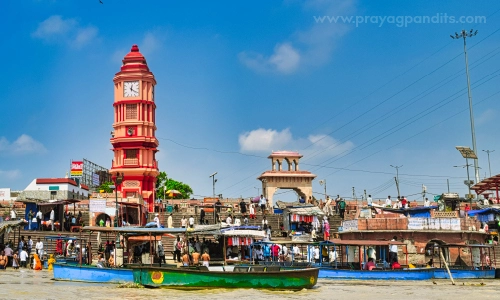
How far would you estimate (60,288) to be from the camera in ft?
70.7

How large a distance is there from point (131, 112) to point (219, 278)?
3300 cm

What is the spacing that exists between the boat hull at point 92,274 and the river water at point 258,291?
1.61 ft

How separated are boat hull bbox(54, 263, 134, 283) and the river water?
1.61 ft

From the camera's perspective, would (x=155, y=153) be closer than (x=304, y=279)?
No

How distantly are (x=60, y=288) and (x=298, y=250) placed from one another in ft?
49.3

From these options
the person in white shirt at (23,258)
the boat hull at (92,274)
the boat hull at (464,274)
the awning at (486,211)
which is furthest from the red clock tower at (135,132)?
the boat hull at (464,274)

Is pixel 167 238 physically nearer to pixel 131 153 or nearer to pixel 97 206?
pixel 97 206

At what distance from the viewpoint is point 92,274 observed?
77.3 ft

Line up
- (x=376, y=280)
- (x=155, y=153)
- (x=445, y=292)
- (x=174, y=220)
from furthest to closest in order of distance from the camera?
(x=155, y=153) → (x=174, y=220) → (x=376, y=280) → (x=445, y=292)

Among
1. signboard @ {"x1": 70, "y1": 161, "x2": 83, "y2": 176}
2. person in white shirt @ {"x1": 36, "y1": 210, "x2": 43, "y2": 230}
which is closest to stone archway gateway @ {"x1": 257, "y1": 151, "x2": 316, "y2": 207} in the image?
person in white shirt @ {"x1": 36, "y1": 210, "x2": 43, "y2": 230}

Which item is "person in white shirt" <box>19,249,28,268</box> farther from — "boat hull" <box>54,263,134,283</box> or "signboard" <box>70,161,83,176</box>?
"signboard" <box>70,161,83,176</box>

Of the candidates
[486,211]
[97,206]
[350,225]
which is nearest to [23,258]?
[97,206]

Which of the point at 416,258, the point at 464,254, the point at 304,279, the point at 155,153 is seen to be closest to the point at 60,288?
the point at 304,279

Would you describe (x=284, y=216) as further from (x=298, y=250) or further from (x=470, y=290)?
(x=470, y=290)
